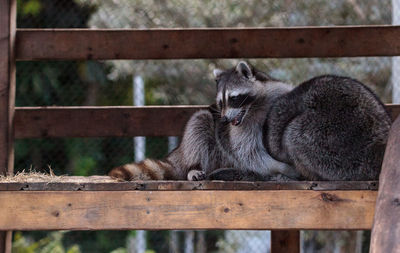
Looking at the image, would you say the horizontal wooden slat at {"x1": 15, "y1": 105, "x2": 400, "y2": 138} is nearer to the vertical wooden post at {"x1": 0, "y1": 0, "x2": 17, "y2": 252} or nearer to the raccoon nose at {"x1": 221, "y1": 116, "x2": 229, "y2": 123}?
the vertical wooden post at {"x1": 0, "y1": 0, "x2": 17, "y2": 252}

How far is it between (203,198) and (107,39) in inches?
74.1

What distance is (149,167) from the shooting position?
11.7ft

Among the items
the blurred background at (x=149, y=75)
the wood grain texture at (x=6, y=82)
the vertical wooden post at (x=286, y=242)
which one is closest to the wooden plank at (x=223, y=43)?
the wood grain texture at (x=6, y=82)

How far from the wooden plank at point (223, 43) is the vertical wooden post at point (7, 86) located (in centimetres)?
33

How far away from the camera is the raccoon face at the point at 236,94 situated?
3504 mm

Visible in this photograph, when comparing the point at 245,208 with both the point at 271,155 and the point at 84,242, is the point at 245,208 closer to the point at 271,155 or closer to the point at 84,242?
the point at 271,155

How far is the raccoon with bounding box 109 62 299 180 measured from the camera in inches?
136

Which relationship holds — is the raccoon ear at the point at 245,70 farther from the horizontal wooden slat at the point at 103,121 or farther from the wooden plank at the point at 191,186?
the wooden plank at the point at 191,186

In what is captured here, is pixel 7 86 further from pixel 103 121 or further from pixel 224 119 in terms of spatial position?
pixel 224 119

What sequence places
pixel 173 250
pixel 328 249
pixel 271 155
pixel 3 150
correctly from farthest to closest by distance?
pixel 328 249 → pixel 173 250 → pixel 3 150 → pixel 271 155

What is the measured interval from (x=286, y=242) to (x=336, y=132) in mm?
1131

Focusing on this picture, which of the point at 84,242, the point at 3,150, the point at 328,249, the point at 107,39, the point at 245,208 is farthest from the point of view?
the point at 328,249

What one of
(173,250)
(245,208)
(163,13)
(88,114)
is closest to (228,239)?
(173,250)

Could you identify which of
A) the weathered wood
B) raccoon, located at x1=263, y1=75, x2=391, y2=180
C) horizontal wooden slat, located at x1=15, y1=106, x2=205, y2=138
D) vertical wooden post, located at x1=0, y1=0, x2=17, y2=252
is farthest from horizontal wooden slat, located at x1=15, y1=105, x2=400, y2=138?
the weathered wood
